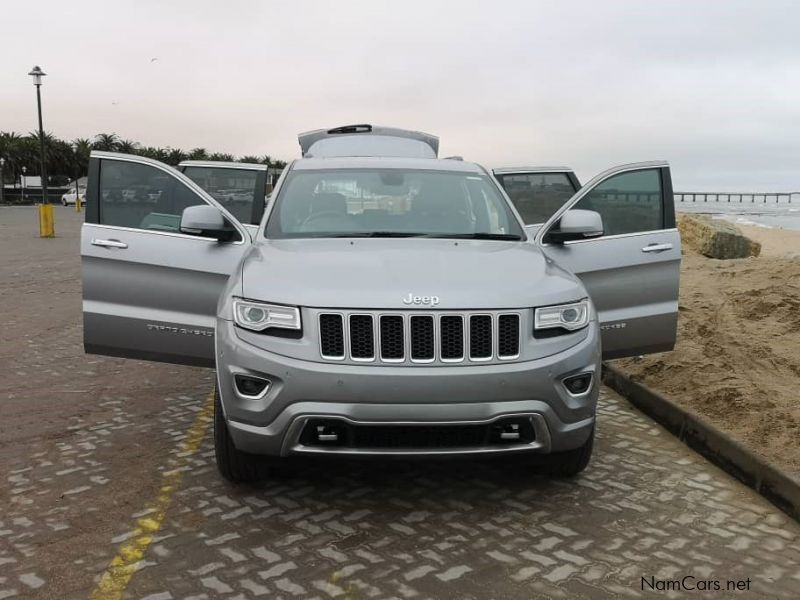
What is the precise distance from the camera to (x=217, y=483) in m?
4.20

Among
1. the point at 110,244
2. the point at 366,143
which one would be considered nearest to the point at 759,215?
the point at 366,143

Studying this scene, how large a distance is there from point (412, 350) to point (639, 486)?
173cm

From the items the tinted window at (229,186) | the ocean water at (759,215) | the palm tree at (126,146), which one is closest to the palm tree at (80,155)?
the palm tree at (126,146)

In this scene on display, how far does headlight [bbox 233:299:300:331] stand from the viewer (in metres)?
3.47

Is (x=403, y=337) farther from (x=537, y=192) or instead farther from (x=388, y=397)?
(x=537, y=192)

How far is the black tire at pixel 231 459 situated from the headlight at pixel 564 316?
1577 mm

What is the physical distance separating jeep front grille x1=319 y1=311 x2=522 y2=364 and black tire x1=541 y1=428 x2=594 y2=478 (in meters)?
0.89

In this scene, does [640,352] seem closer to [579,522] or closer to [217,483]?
[579,522]

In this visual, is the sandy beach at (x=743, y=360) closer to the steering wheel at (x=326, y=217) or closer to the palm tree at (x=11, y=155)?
the steering wheel at (x=326, y=217)

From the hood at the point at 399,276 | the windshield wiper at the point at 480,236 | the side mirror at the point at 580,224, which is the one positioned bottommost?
the hood at the point at 399,276

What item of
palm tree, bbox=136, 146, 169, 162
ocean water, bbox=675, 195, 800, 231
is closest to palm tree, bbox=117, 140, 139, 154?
palm tree, bbox=136, 146, 169, 162

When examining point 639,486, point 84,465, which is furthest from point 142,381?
point 639,486

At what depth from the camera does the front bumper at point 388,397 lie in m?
3.36

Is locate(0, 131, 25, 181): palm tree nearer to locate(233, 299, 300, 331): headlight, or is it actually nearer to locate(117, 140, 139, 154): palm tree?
locate(117, 140, 139, 154): palm tree
